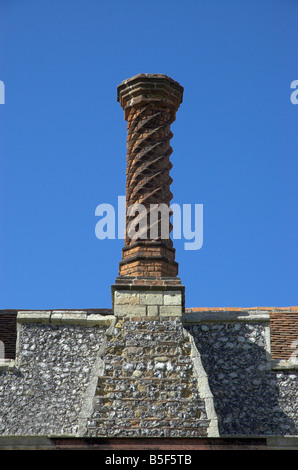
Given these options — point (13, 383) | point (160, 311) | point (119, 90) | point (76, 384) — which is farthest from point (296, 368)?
point (119, 90)

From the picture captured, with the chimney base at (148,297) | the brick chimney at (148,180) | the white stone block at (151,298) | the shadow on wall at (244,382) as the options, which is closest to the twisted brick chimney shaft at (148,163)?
the brick chimney at (148,180)

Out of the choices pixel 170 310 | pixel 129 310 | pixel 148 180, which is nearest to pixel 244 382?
pixel 170 310

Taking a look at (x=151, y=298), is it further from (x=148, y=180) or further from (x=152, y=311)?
(x=148, y=180)

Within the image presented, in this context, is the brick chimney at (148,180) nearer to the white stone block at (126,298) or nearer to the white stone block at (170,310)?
the white stone block at (126,298)

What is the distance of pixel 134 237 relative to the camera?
14023 mm

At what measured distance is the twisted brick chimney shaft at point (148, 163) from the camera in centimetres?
1391

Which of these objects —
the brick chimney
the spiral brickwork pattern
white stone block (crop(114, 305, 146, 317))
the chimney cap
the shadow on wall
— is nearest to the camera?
the shadow on wall

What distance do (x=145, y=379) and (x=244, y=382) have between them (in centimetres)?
153

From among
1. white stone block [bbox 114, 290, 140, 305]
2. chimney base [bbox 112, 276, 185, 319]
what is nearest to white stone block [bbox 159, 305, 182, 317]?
chimney base [bbox 112, 276, 185, 319]

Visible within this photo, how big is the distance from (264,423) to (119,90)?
5250 mm

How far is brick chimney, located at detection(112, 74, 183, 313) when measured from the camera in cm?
1384

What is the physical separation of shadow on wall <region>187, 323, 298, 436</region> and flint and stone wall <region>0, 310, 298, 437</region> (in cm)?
1

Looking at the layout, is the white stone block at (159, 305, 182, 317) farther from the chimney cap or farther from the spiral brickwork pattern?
the chimney cap
